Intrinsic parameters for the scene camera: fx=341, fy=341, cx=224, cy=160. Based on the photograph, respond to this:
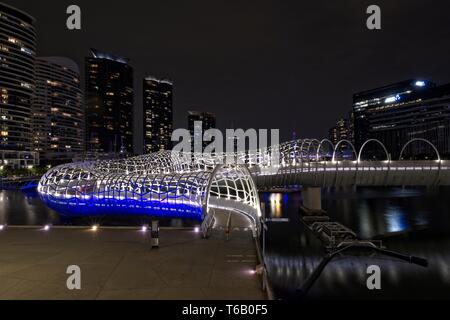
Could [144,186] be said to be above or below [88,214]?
above

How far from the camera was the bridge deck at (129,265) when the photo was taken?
9859 millimetres

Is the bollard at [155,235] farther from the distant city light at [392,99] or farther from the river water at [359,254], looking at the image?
the distant city light at [392,99]

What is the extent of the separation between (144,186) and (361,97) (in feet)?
535

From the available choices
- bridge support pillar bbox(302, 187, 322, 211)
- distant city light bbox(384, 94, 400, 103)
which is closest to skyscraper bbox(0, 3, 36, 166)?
bridge support pillar bbox(302, 187, 322, 211)

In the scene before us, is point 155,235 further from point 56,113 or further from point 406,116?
point 56,113

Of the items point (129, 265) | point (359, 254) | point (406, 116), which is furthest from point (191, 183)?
point (406, 116)

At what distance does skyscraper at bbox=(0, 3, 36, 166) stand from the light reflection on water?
4618 inches

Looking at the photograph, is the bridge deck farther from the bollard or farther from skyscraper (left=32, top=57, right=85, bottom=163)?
skyscraper (left=32, top=57, right=85, bottom=163)

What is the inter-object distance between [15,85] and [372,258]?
5702 inches
